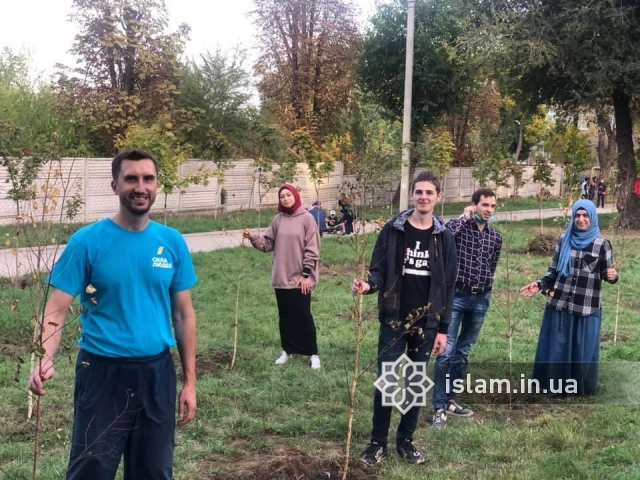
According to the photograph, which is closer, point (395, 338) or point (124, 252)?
point (124, 252)

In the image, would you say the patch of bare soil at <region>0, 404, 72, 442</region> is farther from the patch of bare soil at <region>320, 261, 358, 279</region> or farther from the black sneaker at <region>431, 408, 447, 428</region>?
the patch of bare soil at <region>320, 261, 358, 279</region>

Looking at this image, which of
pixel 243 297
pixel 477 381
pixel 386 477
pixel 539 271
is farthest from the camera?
pixel 539 271

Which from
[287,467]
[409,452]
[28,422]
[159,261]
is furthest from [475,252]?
[28,422]

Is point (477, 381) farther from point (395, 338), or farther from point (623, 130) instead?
point (623, 130)

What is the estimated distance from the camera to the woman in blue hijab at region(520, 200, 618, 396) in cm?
569

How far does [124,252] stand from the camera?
2785mm

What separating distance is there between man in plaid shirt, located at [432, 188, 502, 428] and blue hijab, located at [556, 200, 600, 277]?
756 millimetres

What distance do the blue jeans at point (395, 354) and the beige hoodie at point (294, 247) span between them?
7.03 ft

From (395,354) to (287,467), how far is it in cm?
97

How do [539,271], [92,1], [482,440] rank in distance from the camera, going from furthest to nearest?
1. [92,1]
2. [539,271]
3. [482,440]

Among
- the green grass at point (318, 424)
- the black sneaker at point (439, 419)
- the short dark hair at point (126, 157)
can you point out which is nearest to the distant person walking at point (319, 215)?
the green grass at point (318, 424)

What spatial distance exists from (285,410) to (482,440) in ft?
5.05

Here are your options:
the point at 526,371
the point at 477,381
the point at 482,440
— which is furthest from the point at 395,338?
the point at 526,371

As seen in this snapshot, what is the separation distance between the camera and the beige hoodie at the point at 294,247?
6.43 m
